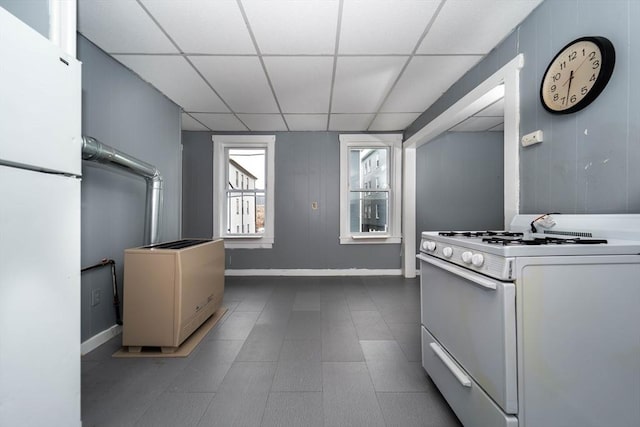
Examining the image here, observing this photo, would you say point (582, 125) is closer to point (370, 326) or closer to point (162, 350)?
point (370, 326)

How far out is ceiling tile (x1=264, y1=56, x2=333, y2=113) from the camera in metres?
2.23

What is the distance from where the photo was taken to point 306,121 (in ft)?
12.2

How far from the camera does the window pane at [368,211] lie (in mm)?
4309

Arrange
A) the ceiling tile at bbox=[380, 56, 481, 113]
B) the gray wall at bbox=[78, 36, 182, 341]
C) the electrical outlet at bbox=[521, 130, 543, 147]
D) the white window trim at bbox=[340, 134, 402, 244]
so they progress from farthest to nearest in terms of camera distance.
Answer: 1. the white window trim at bbox=[340, 134, 402, 244]
2. the ceiling tile at bbox=[380, 56, 481, 113]
3. the gray wall at bbox=[78, 36, 182, 341]
4. the electrical outlet at bbox=[521, 130, 543, 147]

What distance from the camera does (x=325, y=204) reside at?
Result: 13.8ft

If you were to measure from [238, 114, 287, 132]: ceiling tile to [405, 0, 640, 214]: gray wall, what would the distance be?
8.93ft

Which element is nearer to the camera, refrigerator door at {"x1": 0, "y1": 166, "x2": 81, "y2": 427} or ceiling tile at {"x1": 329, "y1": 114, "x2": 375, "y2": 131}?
refrigerator door at {"x1": 0, "y1": 166, "x2": 81, "y2": 427}

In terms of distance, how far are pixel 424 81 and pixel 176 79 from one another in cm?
261

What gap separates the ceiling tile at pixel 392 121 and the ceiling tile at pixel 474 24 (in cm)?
136

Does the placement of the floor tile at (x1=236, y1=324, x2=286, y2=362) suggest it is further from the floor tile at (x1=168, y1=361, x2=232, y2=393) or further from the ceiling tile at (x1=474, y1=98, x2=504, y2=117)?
the ceiling tile at (x1=474, y1=98, x2=504, y2=117)


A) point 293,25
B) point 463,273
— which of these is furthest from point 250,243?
point 463,273

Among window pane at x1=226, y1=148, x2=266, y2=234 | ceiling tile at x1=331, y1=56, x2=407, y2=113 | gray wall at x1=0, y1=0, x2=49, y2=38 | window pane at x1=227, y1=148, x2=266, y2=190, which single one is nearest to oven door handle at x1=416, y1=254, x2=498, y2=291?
ceiling tile at x1=331, y1=56, x2=407, y2=113

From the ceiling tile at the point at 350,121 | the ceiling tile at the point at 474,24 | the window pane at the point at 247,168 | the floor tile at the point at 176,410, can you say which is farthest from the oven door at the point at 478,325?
the window pane at the point at 247,168

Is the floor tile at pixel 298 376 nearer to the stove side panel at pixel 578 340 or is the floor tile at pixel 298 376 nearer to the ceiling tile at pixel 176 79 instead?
the stove side panel at pixel 578 340
